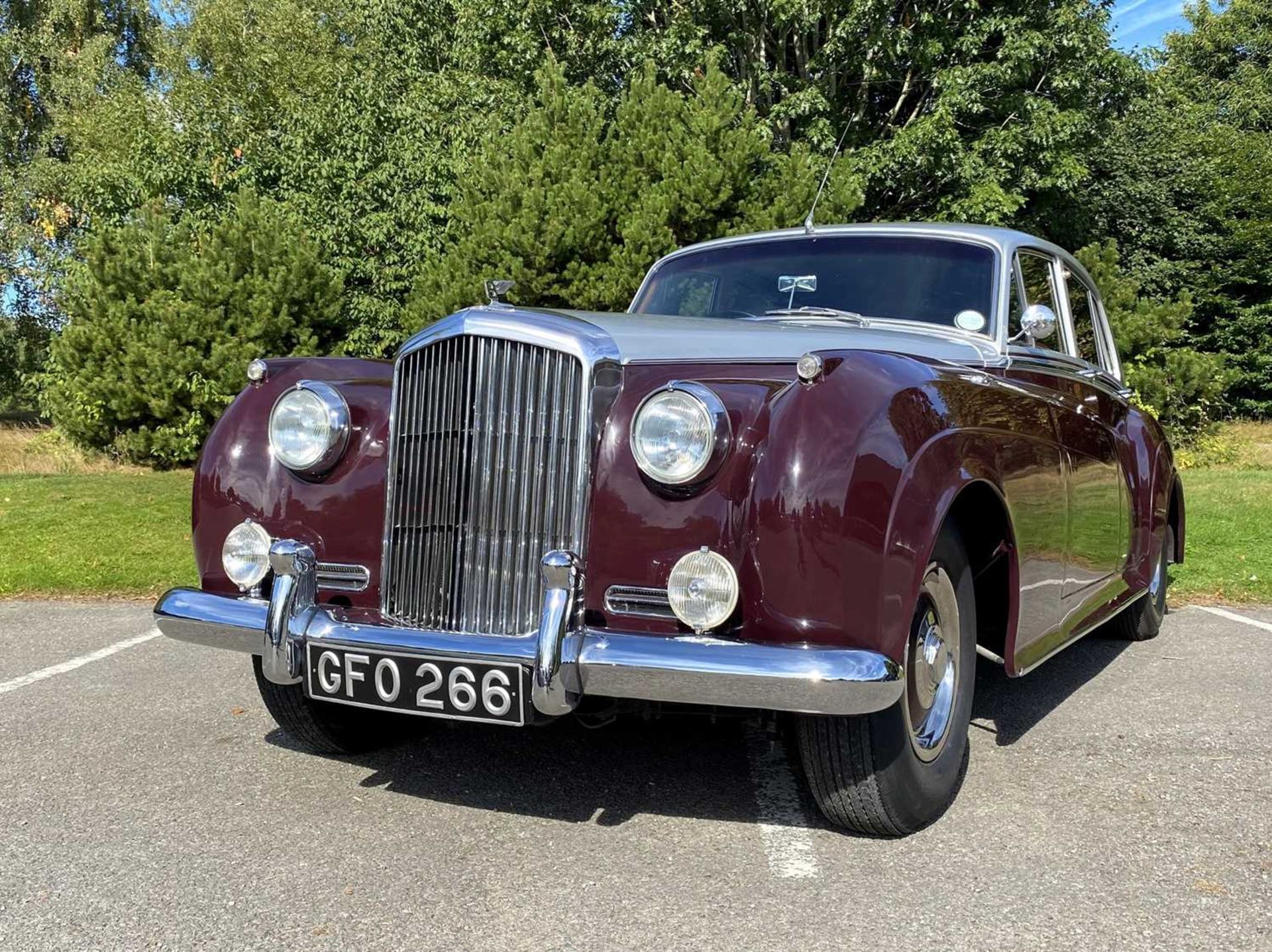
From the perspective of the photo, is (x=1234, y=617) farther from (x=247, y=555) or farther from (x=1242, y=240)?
(x=1242, y=240)

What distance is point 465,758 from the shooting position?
143 inches

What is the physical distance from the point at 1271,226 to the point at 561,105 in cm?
1532

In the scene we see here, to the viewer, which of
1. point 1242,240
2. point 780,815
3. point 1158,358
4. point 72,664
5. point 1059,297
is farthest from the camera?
point 1242,240

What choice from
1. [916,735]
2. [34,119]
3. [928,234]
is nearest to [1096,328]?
[928,234]

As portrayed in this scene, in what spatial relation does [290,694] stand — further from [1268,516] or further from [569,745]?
[1268,516]

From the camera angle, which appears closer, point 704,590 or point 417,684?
point 704,590

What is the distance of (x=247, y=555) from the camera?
3.23 m

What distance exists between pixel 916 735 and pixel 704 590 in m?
0.84

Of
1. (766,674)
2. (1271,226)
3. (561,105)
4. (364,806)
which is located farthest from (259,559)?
(1271,226)

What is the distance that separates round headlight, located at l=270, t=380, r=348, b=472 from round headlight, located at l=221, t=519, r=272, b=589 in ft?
0.73

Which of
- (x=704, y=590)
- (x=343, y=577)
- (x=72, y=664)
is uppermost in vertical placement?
(x=704, y=590)

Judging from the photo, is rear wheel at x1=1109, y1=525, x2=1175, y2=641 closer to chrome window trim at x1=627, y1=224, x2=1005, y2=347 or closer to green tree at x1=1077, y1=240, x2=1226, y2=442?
chrome window trim at x1=627, y1=224, x2=1005, y2=347

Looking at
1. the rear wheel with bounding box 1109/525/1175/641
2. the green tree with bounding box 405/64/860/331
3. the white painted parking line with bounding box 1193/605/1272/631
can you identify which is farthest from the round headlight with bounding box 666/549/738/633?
the green tree with bounding box 405/64/860/331

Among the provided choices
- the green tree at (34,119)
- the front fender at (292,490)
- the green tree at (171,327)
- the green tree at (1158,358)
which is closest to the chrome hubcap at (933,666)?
the front fender at (292,490)
